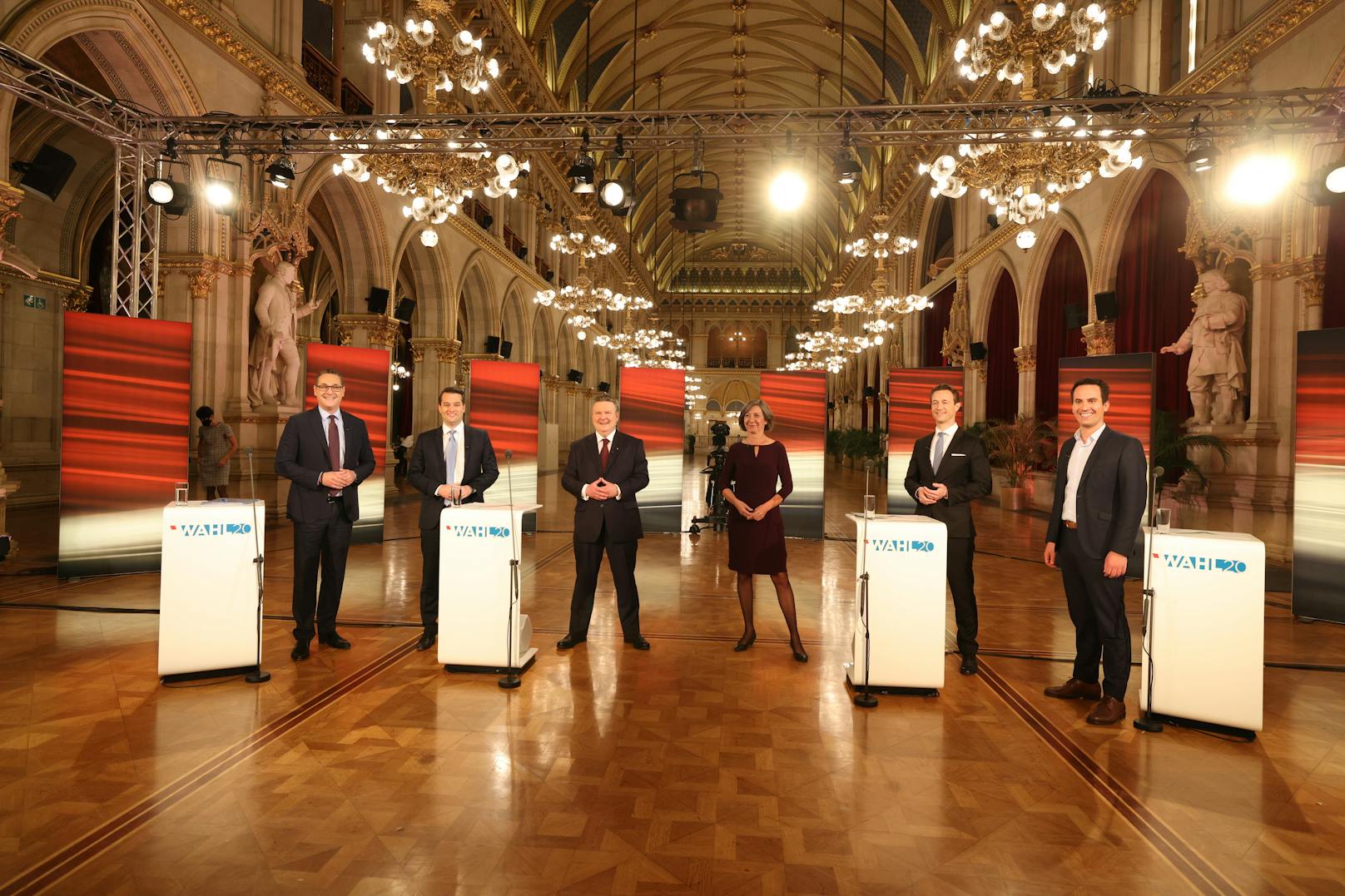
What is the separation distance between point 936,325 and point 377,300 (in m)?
15.0

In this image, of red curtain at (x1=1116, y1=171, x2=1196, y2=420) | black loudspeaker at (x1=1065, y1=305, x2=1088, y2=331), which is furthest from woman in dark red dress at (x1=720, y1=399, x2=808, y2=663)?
black loudspeaker at (x1=1065, y1=305, x2=1088, y2=331)

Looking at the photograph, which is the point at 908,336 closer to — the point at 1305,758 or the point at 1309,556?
the point at 1309,556

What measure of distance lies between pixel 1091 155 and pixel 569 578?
627cm

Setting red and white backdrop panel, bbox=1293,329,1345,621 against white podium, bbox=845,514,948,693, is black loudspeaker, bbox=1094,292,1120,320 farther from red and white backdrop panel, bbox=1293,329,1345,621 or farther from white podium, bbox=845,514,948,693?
white podium, bbox=845,514,948,693

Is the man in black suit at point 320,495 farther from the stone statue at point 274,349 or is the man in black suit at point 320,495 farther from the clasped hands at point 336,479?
the stone statue at point 274,349

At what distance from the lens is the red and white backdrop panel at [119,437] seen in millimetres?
6035

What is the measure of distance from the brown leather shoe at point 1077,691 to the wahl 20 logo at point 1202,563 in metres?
0.78

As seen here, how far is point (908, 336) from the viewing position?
2202cm

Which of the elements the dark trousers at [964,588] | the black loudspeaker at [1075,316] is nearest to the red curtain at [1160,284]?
the black loudspeaker at [1075,316]

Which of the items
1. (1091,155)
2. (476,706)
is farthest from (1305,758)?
(1091,155)

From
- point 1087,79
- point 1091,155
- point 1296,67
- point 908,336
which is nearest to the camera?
point 1091,155

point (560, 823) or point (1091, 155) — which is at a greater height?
point (1091, 155)

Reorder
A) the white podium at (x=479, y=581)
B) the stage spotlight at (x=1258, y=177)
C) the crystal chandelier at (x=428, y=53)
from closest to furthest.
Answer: the white podium at (x=479, y=581)
the crystal chandelier at (x=428, y=53)
the stage spotlight at (x=1258, y=177)

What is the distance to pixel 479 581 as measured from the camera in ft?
12.5
